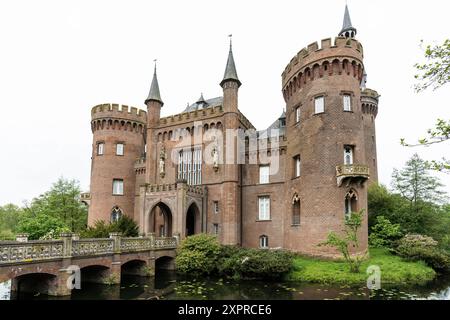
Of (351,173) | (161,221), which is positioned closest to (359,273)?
(351,173)

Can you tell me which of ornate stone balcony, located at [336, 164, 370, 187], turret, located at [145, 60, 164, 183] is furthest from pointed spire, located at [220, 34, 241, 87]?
ornate stone balcony, located at [336, 164, 370, 187]

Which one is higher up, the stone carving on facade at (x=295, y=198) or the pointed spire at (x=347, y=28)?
the pointed spire at (x=347, y=28)

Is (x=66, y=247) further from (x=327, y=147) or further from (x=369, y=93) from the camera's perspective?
(x=369, y=93)

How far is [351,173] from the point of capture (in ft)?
62.0

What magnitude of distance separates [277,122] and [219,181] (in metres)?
8.40

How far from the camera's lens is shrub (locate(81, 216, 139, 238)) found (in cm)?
2054

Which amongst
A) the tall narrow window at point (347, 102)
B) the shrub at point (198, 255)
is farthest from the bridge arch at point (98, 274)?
the tall narrow window at point (347, 102)

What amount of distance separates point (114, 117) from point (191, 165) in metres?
10.0

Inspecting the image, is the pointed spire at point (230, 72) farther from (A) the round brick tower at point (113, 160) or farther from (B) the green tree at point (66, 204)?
(B) the green tree at point (66, 204)

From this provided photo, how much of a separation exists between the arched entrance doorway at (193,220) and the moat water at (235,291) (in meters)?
8.37

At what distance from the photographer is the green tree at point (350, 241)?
17.0 metres

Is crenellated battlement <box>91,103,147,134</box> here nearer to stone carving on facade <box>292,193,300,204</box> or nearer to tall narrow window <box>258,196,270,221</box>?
tall narrow window <box>258,196,270,221</box>

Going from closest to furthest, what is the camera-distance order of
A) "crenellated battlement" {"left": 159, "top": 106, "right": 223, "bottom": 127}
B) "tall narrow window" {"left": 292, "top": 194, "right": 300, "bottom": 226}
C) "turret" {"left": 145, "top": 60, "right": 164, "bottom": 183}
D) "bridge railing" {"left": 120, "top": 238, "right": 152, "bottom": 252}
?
"bridge railing" {"left": 120, "top": 238, "right": 152, "bottom": 252}
"tall narrow window" {"left": 292, "top": 194, "right": 300, "bottom": 226}
"crenellated battlement" {"left": 159, "top": 106, "right": 223, "bottom": 127}
"turret" {"left": 145, "top": 60, "right": 164, "bottom": 183}

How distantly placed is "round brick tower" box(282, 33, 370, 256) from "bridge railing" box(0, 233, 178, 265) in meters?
10.2
